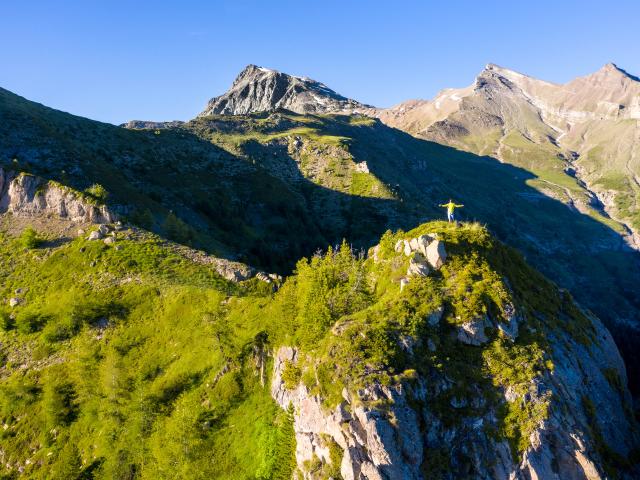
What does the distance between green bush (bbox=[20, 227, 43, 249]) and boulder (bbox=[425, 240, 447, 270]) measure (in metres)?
64.6

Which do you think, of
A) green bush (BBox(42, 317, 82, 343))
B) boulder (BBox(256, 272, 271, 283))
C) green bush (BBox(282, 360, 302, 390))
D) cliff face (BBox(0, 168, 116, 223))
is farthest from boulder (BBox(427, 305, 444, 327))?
cliff face (BBox(0, 168, 116, 223))

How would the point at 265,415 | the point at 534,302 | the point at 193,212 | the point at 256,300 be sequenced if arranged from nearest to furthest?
the point at 265,415
the point at 534,302
the point at 256,300
the point at 193,212

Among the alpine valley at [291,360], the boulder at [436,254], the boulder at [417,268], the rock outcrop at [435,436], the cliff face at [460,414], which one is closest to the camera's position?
the rock outcrop at [435,436]

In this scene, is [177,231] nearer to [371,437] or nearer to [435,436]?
[371,437]

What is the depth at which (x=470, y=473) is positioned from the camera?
28234 mm

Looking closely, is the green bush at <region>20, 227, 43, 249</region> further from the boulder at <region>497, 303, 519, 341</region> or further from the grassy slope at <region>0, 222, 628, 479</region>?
the boulder at <region>497, 303, 519, 341</region>

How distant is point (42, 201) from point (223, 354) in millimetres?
54324

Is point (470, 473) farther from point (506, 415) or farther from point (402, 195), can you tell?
point (402, 195)

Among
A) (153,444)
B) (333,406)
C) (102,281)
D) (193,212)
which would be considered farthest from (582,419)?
(193,212)

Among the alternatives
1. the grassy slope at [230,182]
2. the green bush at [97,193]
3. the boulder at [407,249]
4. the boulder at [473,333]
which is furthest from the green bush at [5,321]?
the boulder at [473,333]

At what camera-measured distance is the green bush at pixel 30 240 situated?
225 ft

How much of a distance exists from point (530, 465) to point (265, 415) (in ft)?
70.3

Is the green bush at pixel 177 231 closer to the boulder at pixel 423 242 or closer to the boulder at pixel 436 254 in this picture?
the boulder at pixel 423 242

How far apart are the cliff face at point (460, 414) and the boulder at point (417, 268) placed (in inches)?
172
